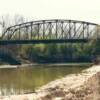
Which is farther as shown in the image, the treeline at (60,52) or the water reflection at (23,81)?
the treeline at (60,52)

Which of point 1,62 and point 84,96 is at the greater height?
point 84,96

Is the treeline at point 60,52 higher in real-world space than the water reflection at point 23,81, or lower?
lower

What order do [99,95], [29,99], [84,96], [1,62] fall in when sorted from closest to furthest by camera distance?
[99,95], [84,96], [29,99], [1,62]

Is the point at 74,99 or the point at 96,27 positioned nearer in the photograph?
the point at 74,99

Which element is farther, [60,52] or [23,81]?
[60,52]

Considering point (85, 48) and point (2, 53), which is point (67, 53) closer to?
point (85, 48)

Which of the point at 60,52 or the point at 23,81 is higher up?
the point at 23,81

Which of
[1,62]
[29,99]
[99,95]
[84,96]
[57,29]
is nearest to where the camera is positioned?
[99,95]

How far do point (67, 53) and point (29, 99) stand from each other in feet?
308

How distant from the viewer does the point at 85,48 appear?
411 feet

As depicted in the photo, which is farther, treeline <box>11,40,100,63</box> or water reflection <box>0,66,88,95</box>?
treeline <box>11,40,100,63</box>

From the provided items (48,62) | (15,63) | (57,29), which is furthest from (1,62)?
(57,29)

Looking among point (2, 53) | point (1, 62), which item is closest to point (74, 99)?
point (1, 62)

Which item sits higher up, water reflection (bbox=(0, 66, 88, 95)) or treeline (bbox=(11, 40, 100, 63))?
water reflection (bbox=(0, 66, 88, 95))
